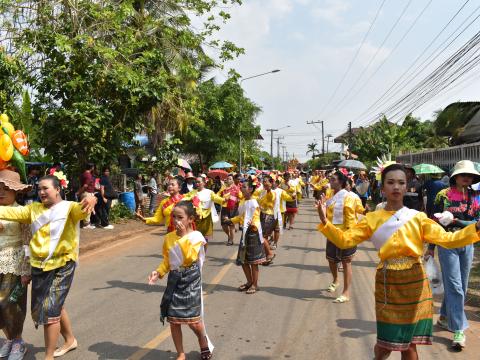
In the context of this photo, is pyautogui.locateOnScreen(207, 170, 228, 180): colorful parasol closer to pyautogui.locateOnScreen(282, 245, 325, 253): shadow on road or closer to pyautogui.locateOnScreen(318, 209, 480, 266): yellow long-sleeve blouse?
pyautogui.locateOnScreen(282, 245, 325, 253): shadow on road

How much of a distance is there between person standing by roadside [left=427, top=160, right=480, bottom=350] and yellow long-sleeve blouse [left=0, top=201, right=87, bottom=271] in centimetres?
363

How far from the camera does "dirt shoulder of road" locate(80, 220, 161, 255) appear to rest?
34.0ft

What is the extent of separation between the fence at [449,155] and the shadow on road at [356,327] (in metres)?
7.27

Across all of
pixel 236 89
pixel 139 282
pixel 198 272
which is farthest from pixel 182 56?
pixel 198 272

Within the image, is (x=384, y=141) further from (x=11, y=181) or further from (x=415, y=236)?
(x=11, y=181)

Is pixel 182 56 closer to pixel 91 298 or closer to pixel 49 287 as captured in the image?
pixel 91 298

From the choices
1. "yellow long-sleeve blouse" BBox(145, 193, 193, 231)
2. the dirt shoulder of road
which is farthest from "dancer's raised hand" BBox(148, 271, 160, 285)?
the dirt shoulder of road

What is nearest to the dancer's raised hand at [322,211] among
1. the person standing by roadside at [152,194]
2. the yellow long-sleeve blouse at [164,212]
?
the yellow long-sleeve blouse at [164,212]

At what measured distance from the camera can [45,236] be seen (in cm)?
399

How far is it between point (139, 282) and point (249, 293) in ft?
6.18

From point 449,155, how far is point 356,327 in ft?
33.5

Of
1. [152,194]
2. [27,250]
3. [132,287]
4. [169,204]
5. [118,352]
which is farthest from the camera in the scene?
[152,194]

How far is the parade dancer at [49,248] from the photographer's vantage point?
3.96 m

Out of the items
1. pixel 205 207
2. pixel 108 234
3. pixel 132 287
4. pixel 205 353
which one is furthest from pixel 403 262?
pixel 108 234
